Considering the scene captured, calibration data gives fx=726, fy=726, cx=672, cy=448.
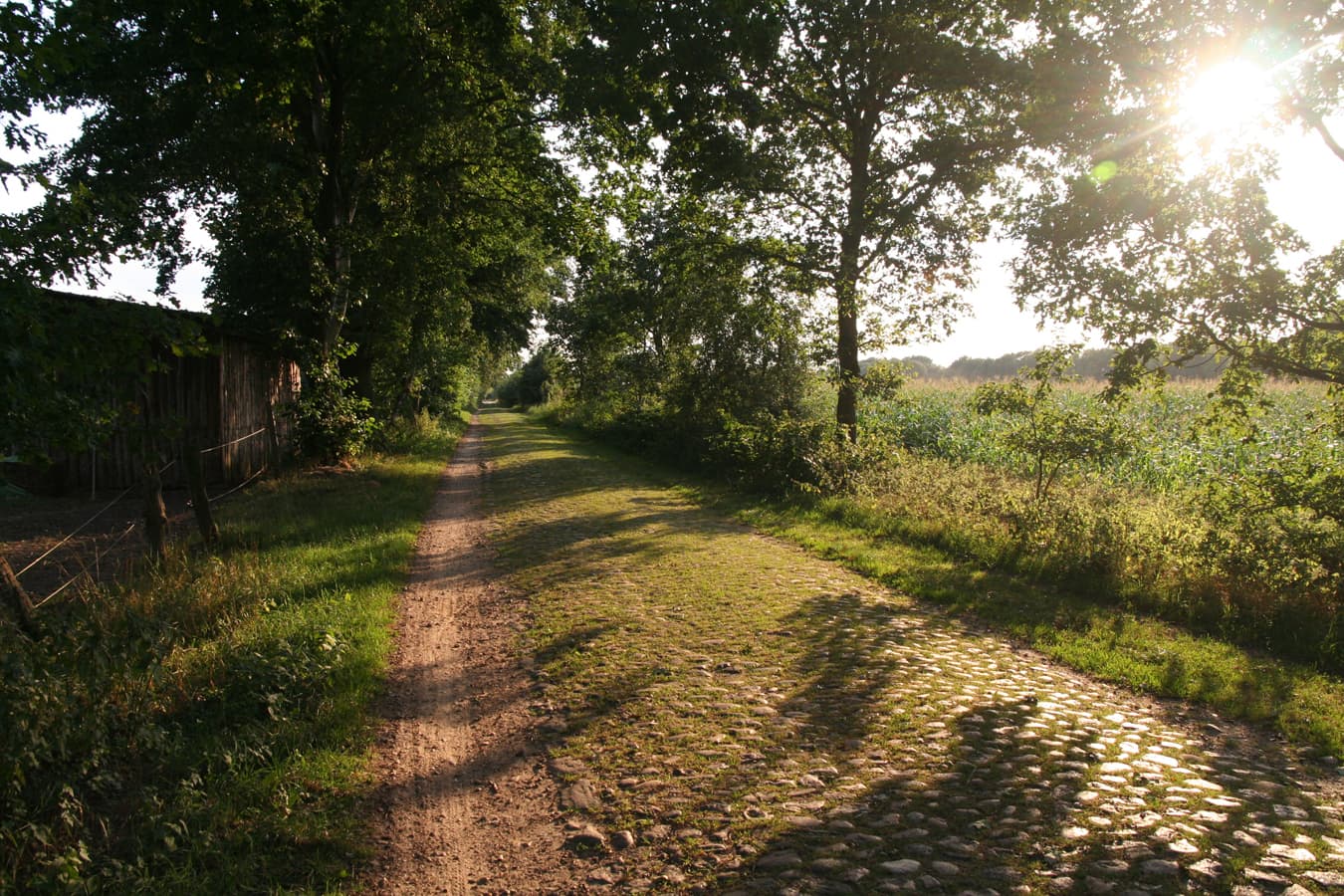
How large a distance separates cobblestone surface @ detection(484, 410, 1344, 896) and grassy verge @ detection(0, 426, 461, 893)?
136 cm

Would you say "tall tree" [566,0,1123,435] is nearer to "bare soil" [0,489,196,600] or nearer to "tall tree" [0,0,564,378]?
"tall tree" [0,0,564,378]

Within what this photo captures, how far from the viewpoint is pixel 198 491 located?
8.79 metres

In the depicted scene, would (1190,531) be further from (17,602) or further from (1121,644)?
(17,602)

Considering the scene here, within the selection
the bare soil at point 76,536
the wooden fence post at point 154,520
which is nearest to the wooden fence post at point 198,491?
the bare soil at point 76,536

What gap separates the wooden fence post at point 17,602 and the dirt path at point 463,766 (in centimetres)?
226

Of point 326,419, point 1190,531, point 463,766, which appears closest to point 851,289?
point 1190,531

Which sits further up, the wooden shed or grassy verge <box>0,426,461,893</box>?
the wooden shed

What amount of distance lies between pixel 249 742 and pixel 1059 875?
4.44 m

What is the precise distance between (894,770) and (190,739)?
4.26 meters

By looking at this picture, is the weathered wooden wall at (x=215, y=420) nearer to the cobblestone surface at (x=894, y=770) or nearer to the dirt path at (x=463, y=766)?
the dirt path at (x=463, y=766)

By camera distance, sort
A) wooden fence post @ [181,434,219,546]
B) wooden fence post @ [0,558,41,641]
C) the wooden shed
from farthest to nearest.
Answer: the wooden shed → wooden fence post @ [181,434,219,546] → wooden fence post @ [0,558,41,641]

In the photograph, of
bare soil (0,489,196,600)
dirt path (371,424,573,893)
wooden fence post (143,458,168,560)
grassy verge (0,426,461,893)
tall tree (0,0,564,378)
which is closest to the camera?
grassy verge (0,426,461,893)

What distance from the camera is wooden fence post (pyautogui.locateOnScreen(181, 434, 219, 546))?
8531 millimetres

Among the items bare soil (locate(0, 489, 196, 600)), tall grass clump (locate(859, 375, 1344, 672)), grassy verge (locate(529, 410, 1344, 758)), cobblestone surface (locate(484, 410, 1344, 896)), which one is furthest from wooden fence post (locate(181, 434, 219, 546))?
tall grass clump (locate(859, 375, 1344, 672))
